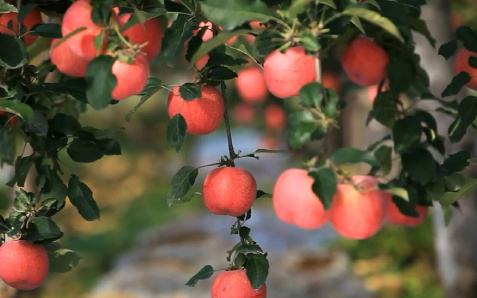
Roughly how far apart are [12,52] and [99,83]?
1.12ft

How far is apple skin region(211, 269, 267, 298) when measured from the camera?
5.14ft

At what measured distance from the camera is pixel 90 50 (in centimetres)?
125

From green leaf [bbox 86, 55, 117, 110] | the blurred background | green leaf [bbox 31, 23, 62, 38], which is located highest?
green leaf [bbox 31, 23, 62, 38]

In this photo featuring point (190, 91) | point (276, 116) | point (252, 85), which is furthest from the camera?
point (276, 116)

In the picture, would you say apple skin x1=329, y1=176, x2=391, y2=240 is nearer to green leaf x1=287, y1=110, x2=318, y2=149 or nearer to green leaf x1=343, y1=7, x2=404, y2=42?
green leaf x1=287, y1=110, x2=318, y2=149

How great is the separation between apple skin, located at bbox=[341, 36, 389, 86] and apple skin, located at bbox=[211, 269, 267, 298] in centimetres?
50

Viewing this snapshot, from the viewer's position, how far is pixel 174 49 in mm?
1462

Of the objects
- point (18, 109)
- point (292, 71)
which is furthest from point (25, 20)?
point (292, 71)

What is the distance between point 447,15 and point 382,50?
2230mm

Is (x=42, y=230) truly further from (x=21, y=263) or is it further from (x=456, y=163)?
(x=456, y=163)

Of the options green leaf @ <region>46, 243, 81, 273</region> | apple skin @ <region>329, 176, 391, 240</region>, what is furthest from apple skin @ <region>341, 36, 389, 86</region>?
green leaf @ <region>46, 243, 81, 273</region>

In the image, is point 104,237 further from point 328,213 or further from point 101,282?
point 328,213

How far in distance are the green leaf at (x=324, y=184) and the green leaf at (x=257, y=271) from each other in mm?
403

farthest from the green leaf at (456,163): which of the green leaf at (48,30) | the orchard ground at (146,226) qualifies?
the orchard ground at (146,226)
